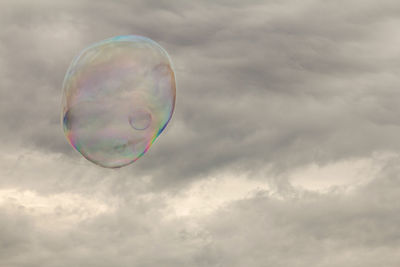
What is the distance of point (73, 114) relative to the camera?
1730 inches

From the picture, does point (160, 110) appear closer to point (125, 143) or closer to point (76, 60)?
point (125, 143)

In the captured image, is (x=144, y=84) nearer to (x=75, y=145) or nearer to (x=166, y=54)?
(x=166, y=54)

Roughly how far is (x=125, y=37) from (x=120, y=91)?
3.73 metres

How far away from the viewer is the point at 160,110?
44.8 metres

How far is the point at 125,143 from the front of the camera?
4488 cm

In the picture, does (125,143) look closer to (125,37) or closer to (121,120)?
(121,120)

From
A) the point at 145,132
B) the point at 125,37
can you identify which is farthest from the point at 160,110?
the point at 125,37

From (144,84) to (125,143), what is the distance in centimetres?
361

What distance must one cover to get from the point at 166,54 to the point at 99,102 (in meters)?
4.85

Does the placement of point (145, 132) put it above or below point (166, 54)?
below

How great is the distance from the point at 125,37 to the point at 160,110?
4.63 metres

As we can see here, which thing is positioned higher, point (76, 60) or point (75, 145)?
point (76, 60)

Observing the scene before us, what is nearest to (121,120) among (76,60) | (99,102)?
(99,102)

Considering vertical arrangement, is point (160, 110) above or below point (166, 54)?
below
